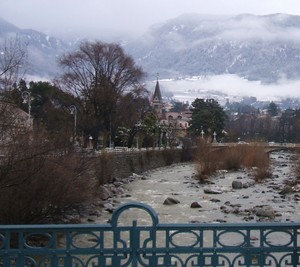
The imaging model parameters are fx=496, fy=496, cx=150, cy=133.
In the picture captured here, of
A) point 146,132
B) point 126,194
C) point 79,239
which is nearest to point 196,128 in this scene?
point 146,132

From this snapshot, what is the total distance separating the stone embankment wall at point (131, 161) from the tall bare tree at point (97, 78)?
14.6ft

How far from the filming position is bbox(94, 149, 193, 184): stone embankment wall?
36.6 m

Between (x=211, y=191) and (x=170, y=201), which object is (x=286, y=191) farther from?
(x=170, y=201)

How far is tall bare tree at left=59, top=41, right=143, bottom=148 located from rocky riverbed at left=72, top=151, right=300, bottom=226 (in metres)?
7.86

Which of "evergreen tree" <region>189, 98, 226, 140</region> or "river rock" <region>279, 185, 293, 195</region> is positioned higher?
"evergreen tree" <region>189, 98, 226, 140</region>

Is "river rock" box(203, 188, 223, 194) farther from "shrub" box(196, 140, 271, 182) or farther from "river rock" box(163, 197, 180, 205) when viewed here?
"shrub" box(196, 140, 271, 182)

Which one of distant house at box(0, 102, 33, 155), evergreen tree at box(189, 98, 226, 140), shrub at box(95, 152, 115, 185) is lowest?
shrub at box(95, 152, 115, 185)

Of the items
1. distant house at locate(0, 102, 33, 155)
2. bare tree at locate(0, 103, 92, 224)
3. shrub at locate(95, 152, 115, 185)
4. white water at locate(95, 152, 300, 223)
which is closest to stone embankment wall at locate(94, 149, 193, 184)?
shrub at locate(95, 152, 115, 185)

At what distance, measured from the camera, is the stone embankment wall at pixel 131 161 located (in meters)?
36.6

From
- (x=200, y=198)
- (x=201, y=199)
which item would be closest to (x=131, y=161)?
(x=200, y=198)

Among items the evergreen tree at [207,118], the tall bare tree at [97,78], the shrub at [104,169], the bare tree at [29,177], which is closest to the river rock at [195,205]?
the bare tree at [29,177]

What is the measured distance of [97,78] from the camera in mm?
49062

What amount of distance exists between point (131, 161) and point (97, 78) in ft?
29.1

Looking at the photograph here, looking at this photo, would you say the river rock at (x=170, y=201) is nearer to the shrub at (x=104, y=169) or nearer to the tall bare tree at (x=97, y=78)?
the shrub at (x=104, y=169)
